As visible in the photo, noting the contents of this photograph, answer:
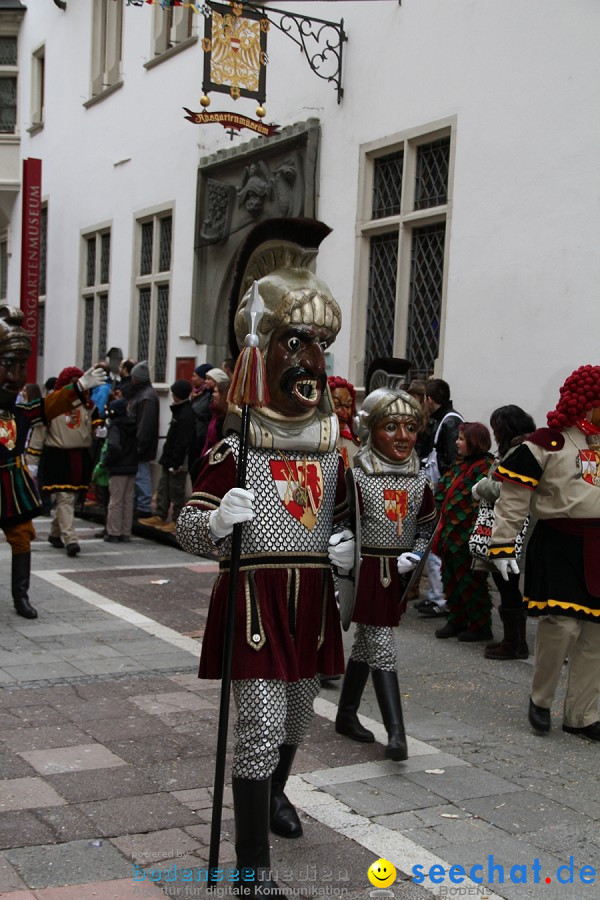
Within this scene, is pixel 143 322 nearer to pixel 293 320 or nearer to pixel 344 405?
pixel 344 405

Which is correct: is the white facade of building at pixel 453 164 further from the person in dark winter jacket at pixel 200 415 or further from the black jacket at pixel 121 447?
the black jacket at pixel 121 447

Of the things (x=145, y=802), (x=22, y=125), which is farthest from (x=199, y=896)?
(x=22, y=125)

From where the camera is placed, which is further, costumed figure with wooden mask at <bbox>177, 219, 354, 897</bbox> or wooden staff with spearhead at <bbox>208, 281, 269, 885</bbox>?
costumed figure with wooden mask at <bbox>177, 219, 354, 897</bbox>

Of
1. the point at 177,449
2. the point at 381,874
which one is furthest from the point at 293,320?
the point at 177,449

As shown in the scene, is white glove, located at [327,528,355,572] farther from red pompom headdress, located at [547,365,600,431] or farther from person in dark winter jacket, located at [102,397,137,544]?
person in dark winter jacket, located at [102,397,137,544]

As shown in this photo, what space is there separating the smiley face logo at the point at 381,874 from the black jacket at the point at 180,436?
8.48 meters

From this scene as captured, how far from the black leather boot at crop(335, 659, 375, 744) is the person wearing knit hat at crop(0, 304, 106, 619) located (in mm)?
3333

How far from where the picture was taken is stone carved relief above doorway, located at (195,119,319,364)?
460 inches

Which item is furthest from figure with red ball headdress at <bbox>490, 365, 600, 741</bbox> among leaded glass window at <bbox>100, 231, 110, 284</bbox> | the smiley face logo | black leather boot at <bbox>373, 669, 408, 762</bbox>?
leaded glass window at <bbox>100, 231, 110, 284</bbox>

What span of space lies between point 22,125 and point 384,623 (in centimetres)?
1975

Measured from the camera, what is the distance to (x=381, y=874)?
3477mm

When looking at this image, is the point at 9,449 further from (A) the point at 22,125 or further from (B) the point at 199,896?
(A) the point at 22,125

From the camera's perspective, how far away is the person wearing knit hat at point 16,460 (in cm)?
744

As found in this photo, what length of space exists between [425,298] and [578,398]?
16.8ft
